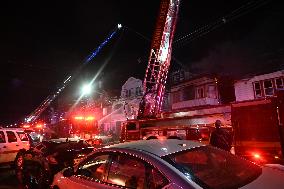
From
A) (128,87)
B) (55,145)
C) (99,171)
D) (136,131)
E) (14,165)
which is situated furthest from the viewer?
(128,87)

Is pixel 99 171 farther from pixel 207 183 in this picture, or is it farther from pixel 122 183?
pixel 207 183

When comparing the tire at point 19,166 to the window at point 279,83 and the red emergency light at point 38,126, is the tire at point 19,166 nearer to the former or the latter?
the red emergency light at point 38,126

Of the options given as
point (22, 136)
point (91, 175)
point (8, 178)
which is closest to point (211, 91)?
point (22, 136)

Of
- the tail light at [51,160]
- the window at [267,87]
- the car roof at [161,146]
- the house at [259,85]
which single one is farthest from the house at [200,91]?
the car roof at [161,146]

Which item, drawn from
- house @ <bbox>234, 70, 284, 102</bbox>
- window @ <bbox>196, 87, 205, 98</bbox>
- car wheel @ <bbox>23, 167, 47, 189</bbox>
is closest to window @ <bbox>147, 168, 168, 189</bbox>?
car wheel @ <bbox>23, 167, 47, 189</bbox>

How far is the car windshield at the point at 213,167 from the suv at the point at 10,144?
918 cm

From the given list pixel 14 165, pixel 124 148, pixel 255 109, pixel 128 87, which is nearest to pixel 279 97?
pixel 255 109

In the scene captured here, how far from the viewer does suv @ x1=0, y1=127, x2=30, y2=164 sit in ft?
39.0

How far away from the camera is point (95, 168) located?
4418 mm

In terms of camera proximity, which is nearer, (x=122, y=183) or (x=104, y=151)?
(x=122, y=183)

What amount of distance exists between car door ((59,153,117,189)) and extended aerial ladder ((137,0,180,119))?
1218cm

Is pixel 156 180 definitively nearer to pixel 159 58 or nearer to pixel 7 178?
pixel 7 178

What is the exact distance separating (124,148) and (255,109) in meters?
6.34

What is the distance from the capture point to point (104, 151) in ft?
13.9
